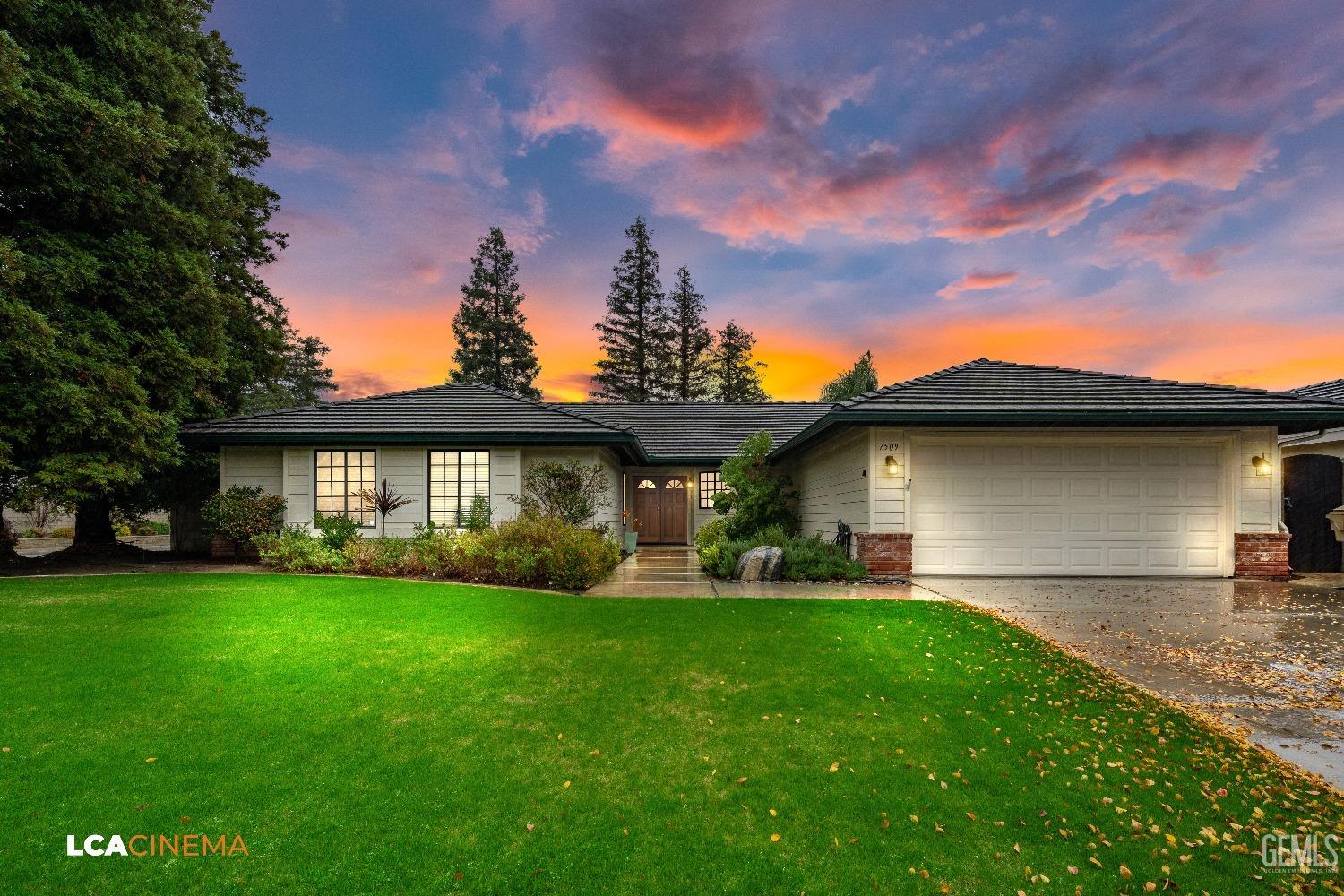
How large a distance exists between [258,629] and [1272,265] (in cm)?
1989

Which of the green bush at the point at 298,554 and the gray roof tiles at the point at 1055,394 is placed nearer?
→ the gray roof tiles at the point at 1055,394

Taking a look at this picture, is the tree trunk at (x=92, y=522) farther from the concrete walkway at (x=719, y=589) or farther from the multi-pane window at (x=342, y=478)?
the concrete walkway at (x=719, y=589)

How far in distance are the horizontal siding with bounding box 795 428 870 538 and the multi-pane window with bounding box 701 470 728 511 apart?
149 inches

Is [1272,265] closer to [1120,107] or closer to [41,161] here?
[1120,107]

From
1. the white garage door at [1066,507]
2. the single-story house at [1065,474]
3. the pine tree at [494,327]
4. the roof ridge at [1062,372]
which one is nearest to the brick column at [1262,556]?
the single-story house at [1065,474]

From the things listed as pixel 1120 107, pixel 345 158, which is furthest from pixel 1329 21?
pixel 345 158

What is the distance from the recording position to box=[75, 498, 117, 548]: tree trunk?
13.2 metres

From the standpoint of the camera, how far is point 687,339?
116 feet

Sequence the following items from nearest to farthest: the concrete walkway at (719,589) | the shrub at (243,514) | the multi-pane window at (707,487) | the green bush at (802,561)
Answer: the concrete walkway at (719,589)
the green bush at (802,561)
the shrub at (243,514)
the multi-pane window at (707,487)

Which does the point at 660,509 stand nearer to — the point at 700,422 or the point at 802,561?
the point at 700,422

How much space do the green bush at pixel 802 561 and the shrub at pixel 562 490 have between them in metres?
2.84

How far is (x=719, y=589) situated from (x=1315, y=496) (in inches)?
519

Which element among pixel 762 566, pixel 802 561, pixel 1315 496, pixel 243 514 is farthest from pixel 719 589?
pixel 1315 496

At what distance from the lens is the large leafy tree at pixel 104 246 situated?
32.4 ft
